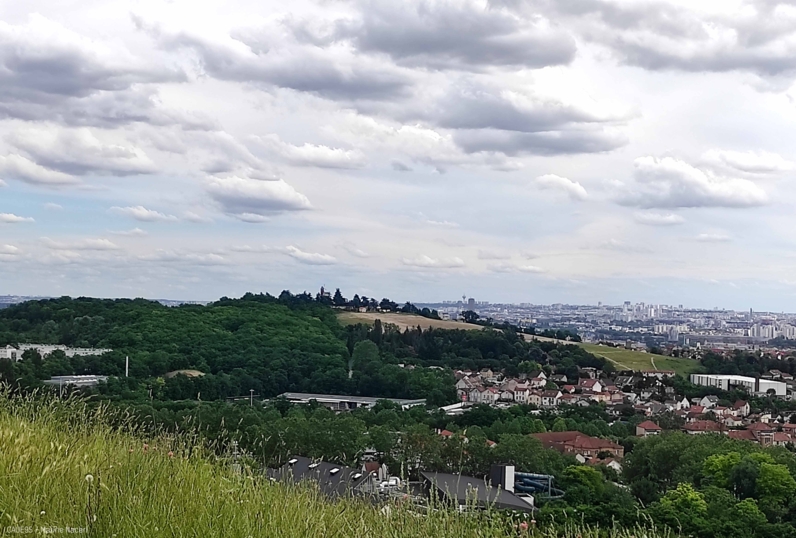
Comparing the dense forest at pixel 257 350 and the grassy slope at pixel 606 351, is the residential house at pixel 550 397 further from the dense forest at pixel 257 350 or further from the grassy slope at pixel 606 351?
the grassy slope at pixel 606 351

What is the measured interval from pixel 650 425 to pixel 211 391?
24.9 m

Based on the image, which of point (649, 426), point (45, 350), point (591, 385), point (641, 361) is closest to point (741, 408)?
point (591, 385)

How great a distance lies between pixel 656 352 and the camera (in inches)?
3666

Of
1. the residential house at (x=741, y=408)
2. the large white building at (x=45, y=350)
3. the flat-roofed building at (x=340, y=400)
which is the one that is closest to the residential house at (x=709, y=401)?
the residential house at (x=741, y=408)

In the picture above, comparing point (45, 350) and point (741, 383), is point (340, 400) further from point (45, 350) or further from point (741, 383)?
point (741, 383)

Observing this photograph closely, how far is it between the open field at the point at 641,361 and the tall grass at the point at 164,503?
76844mm

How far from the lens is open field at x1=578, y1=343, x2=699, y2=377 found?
8000 centimetres

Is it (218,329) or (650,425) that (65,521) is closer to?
(650,425)

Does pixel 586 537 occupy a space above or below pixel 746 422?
above

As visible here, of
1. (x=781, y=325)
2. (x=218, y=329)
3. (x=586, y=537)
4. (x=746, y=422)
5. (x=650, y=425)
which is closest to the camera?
(x=586, y=537)

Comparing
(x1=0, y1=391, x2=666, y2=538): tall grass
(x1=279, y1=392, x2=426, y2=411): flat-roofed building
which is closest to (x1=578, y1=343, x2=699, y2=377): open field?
(x1=279, y1=392, x2=426, y2=411): flat-roofed building

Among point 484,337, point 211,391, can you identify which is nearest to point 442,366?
point 484,337

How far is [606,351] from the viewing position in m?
93.1

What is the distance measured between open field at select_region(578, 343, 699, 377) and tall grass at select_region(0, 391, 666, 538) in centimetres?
7684
